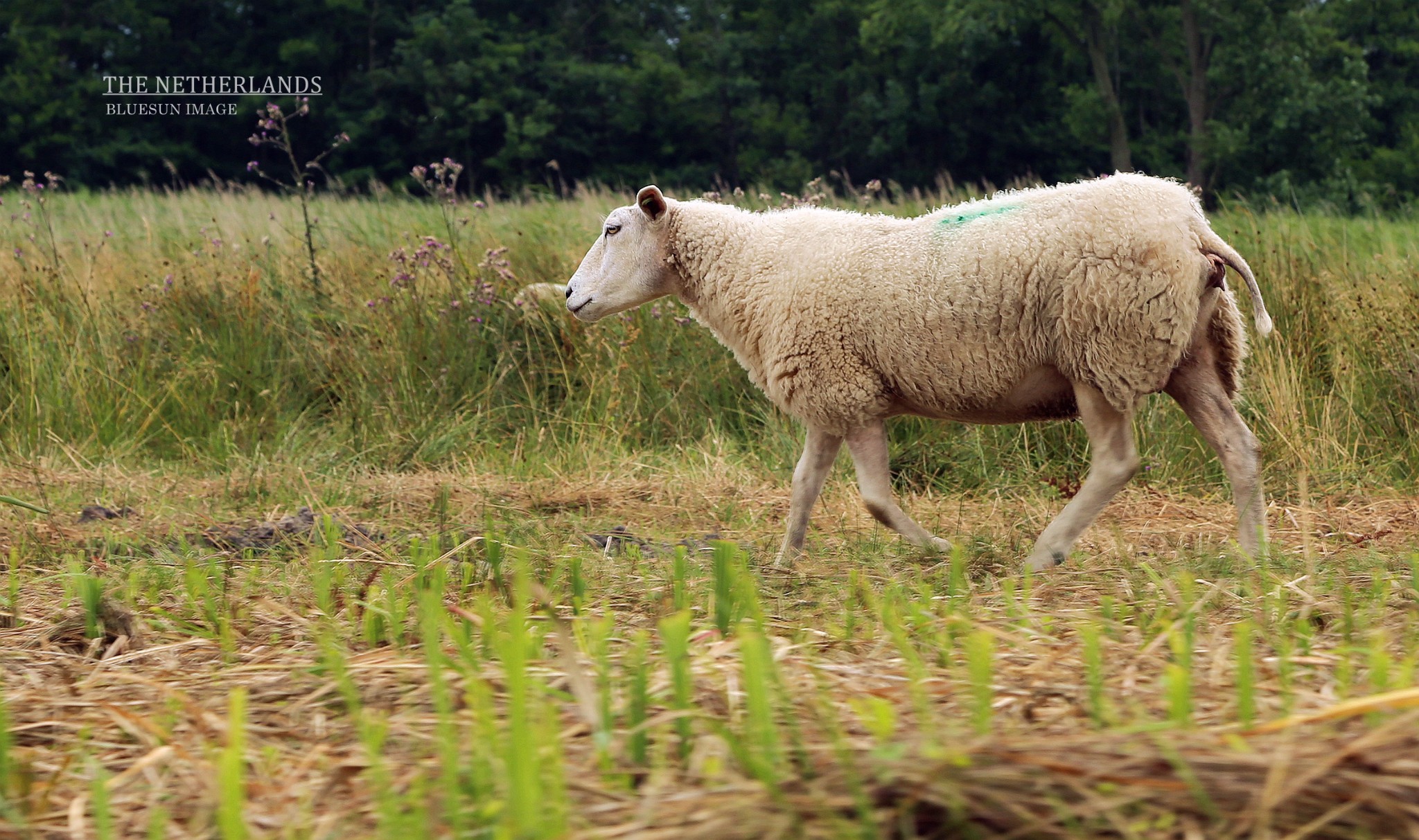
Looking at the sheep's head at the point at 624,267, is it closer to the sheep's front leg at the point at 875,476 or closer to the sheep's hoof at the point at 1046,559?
the sheep's front leg at the point at 875,476

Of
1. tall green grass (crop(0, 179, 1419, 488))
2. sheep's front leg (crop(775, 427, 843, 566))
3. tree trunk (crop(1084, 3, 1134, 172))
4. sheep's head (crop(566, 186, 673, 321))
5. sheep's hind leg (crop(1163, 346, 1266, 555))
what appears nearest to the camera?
sheep's hind leg (crop(1163, 346, 1266, 555))

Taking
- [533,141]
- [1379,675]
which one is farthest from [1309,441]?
[533,141]

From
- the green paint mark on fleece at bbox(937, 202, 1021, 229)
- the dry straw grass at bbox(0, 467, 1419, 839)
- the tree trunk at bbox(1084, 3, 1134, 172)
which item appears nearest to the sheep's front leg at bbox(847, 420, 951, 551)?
the green paint mark on fleece at bbox(937, 202, 1021, 229)

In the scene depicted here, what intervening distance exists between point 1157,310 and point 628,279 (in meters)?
1.98

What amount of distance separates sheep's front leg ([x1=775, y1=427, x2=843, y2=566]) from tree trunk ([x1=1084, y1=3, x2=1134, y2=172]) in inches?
916

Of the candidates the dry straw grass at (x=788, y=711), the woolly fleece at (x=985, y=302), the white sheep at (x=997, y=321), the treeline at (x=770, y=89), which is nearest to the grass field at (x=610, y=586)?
the dry straw grass at (x=788, y=711)

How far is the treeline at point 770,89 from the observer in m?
26.3

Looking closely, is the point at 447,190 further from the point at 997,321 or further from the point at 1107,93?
the point at 1107,93

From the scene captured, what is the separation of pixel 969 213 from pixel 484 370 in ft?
12.2

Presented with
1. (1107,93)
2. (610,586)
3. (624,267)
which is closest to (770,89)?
(1107,93)

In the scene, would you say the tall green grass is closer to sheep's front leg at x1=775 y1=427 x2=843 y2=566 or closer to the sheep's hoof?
sheep's front leg at x1=775 y1=427 x2=843 y2=566

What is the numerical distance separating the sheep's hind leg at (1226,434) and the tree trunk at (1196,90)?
23891mm

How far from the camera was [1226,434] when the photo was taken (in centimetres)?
A: 418

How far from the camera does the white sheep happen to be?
3822 millimetres
